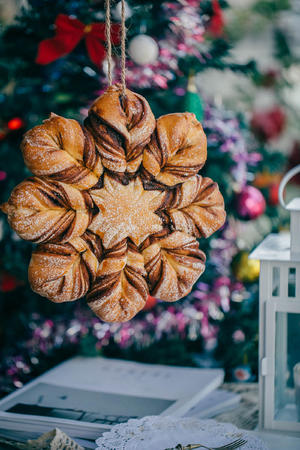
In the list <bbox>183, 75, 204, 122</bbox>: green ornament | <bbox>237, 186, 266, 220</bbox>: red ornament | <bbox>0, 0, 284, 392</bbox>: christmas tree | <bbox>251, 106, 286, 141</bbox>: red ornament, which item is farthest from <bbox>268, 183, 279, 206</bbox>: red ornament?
<bbox>251, 106, 286, 141</bbox>: red ornament

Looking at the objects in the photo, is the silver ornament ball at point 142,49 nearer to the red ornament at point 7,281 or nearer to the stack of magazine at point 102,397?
the red ornament at point 7,281

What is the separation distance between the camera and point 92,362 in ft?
4.08

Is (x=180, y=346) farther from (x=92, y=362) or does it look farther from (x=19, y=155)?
(x=19, y=155)

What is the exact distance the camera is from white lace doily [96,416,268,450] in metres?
0.83

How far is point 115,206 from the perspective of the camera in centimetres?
74

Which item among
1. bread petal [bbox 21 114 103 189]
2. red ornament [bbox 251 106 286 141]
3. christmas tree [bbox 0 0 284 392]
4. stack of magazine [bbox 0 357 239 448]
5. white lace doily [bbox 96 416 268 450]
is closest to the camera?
bread petal [bbox 21 114 103 189]

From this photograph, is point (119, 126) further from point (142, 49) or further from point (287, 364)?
point (287, 364)

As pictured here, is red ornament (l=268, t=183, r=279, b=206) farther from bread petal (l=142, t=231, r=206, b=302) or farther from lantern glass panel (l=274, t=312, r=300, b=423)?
bread petal (l=142, t=231, r=206, b=302)

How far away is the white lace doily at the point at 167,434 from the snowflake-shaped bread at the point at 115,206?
0.77ft

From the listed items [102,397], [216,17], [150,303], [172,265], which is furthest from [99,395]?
[216,17]

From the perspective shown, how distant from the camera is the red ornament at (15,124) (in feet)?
3.65

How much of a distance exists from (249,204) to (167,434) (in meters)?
0.53

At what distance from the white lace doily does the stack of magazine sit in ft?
0.16

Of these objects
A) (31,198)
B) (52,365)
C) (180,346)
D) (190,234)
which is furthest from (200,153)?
(52,365)
